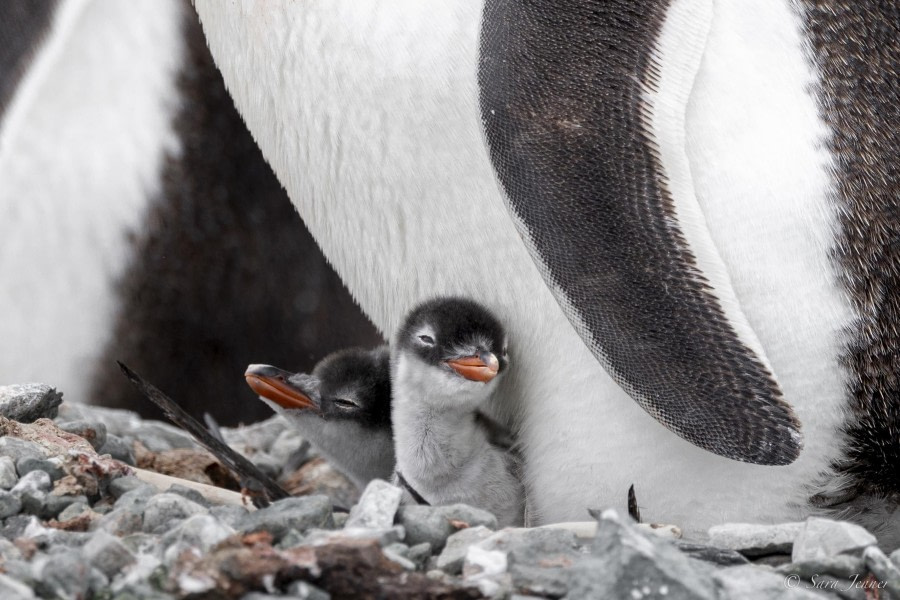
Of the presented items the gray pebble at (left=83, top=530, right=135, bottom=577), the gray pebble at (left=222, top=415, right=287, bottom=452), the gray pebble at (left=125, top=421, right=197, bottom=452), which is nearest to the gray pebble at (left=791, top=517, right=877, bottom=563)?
the gray pebble at (left=83, top=530, right=135, bottom=577)

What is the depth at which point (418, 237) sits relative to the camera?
6.45 ft

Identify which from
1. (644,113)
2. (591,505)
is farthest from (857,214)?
(591,505)

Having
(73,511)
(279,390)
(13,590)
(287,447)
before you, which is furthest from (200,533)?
(287,447)

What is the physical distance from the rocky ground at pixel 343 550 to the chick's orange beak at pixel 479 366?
266 millimetres

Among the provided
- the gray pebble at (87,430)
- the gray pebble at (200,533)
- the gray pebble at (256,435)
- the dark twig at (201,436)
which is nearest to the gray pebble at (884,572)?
the gray pebble at (200,533)

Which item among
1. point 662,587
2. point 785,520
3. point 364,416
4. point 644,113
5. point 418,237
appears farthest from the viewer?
point 364,416

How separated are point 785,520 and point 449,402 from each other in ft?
1.59

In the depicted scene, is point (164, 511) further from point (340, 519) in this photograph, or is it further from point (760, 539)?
point (760, 539)

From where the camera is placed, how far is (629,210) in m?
1.65

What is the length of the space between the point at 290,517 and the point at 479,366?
452mm

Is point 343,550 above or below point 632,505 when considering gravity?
above

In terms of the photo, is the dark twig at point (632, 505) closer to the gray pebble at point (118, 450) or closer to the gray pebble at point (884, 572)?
the gray pebble at point (884, 572)

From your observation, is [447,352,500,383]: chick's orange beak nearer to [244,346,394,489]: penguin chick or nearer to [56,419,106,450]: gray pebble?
[244,346,394,489]: penguin chick

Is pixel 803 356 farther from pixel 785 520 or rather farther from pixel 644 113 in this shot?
pixel 644 113
